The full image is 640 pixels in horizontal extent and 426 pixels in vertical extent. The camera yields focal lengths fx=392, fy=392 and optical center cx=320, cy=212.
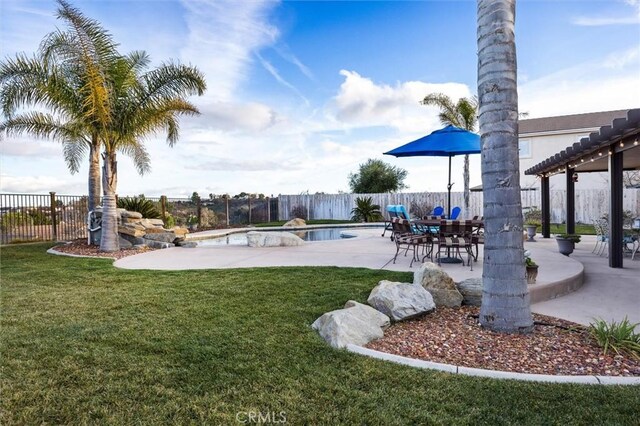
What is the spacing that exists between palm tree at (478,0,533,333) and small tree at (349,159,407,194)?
22.8 metres

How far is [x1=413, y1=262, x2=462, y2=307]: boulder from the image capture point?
4.61m

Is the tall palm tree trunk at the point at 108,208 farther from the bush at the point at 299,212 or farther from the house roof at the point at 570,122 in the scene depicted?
the house roof at the point at 570,122

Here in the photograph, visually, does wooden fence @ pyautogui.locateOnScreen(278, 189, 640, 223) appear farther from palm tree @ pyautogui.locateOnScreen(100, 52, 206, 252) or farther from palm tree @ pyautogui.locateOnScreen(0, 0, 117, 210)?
palm tree @ pyautogui.locateOnScreen(0, 0, 117, 210)

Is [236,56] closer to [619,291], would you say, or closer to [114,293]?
[114,293]

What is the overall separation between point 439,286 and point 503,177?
1627 mm

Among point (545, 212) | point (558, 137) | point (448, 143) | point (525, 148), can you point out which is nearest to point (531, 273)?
point (448, 143)

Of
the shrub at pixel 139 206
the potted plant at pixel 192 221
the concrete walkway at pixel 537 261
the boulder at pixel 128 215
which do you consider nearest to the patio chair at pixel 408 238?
the concrete walkway at pixel 537 261

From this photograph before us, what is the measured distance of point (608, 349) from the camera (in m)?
3.31

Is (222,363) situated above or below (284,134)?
below

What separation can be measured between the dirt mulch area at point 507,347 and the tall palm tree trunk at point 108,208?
8546 mm

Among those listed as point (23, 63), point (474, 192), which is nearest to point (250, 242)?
point (23, 63)

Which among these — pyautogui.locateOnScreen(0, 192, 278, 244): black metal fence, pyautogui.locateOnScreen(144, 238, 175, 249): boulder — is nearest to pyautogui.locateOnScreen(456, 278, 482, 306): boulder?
pyautogui.locateOnScreen(144, 238, 175, 249): boulder

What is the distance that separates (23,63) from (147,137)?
3.26 meters

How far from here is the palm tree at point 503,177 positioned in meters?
3.62
